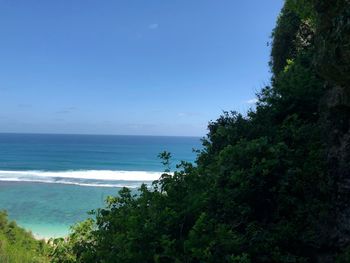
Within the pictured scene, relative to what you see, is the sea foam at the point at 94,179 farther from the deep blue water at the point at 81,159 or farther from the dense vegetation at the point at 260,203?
the dense vegetation at the point at 260,203

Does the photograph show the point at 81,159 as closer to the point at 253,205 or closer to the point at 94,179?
the point at 94,179

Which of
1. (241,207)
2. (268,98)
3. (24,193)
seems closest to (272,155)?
(241,207)

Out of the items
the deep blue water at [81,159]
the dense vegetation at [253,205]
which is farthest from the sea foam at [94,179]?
the dense vegetation at [253,205]

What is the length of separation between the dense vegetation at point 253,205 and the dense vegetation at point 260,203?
0.01 metres

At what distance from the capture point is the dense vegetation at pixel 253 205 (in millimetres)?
4543

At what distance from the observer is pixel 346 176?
17.3 ft

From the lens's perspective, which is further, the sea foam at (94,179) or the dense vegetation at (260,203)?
the sea foam at (94,179)

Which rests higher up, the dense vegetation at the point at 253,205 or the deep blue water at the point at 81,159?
the dense vegetation at the point at 253,205

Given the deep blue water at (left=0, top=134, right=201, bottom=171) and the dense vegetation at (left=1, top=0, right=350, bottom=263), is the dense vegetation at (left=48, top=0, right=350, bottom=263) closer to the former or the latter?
the dense vegetation at (left=1, top=0, right=350, bottom=263)

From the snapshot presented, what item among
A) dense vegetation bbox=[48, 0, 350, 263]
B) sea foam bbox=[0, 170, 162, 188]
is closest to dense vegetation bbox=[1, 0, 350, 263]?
dense vegetation bbox=[48, 0, 350, 263]

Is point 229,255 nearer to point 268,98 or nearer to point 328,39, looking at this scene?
point 328,39

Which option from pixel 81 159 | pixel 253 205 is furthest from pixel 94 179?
pixel 253 205

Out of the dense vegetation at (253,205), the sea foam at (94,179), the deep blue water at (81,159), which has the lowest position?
the sea foam at (94,179)

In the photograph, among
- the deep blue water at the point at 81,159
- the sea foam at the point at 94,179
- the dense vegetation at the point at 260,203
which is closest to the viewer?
the dense vegetation at the point at 260,203
